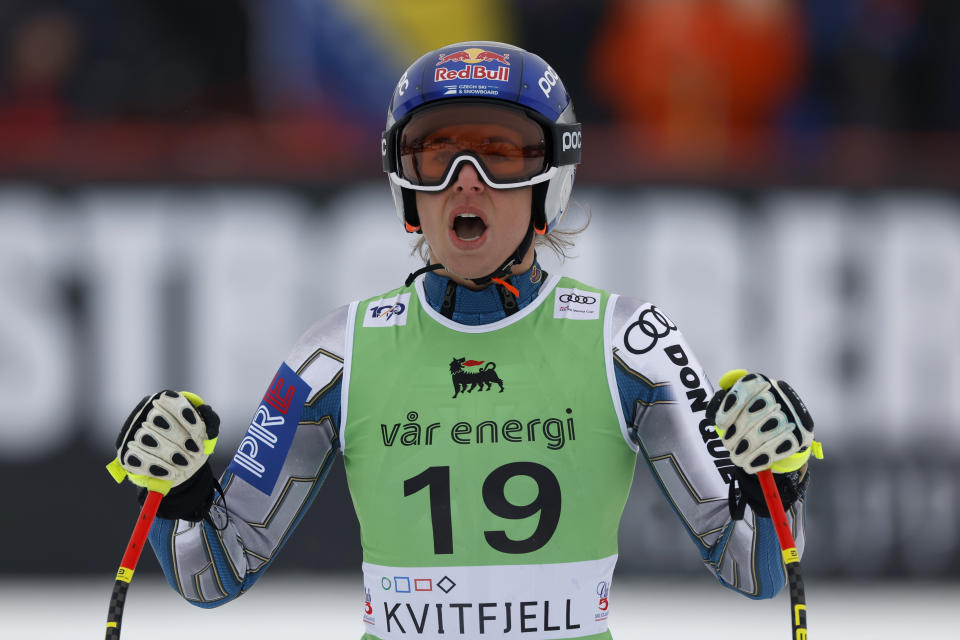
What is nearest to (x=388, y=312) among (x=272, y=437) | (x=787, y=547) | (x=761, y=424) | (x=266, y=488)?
(x=272, y=437)

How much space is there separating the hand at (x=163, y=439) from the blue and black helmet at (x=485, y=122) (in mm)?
727

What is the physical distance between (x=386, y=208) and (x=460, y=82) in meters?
4.97

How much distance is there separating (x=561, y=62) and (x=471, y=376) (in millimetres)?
6970

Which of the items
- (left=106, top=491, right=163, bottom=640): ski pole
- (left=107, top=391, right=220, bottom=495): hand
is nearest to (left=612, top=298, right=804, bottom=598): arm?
(left=107, top=391, right=220, bottom=495): hand

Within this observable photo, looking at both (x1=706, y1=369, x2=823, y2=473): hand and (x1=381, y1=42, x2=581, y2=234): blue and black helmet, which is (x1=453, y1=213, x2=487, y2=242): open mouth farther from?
(x1=706, y1=369, x2=823, y2=473): hand

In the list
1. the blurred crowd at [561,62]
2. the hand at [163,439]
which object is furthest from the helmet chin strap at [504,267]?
the blurred crowd at [561,62]

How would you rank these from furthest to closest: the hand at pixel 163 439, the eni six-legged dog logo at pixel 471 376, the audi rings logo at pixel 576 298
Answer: the audi rings logo at pixel 576 298, the eni six-legged dog logo at pixel 471 376, the hand at pixel 163 439

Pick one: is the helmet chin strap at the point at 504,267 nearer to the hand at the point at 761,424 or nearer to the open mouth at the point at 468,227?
the open mouth at the point at 468,227

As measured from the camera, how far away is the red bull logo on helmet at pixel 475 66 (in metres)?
3.09

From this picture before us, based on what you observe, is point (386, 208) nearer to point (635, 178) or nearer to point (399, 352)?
point (635, 178)

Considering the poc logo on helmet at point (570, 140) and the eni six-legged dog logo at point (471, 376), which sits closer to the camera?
the eni six-legged dog logo at point (471, 376)

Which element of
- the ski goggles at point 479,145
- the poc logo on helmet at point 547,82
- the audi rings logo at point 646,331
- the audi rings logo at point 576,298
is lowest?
the audi rings logo at point 646,331

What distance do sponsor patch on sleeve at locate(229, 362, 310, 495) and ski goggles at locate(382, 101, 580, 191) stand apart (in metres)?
0.55

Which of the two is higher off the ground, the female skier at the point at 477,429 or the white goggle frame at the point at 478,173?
the white goggle frame at the point at 478,173
